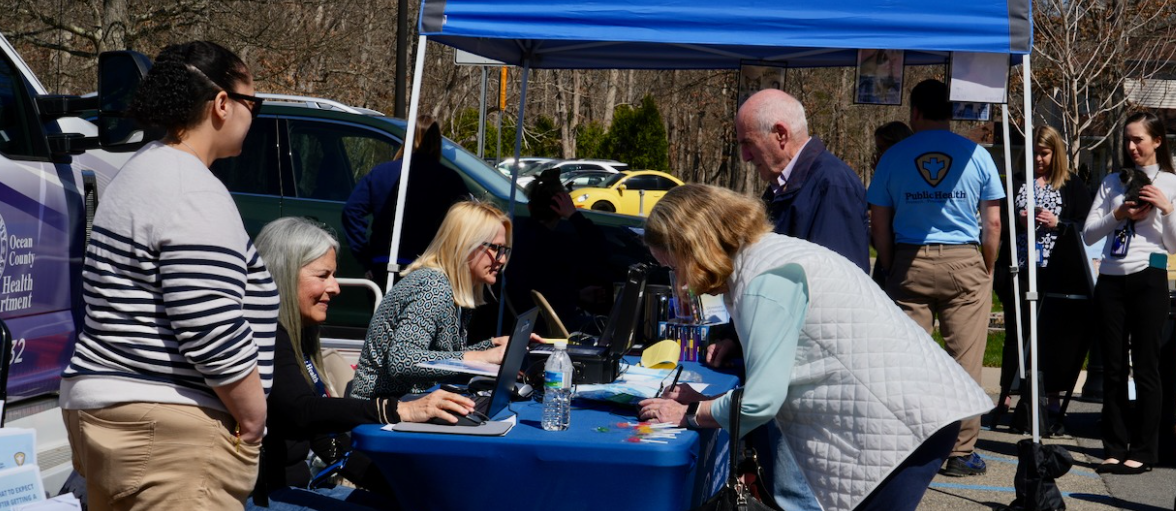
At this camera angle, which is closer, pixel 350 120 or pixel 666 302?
pixel 666 302

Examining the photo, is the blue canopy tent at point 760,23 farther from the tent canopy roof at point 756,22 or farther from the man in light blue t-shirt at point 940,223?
the man in light blue t-shirt at point 940,223

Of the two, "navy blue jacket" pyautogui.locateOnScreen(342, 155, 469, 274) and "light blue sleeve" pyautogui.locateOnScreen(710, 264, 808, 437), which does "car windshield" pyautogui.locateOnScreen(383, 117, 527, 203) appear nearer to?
"navy blue jacket" pyautogui.locateOnScreen(342, 155, 469, 274)

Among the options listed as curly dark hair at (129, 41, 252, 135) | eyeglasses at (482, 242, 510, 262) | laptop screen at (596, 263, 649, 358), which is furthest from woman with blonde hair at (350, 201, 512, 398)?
curly dark hair at (129, 41, 252, 135)

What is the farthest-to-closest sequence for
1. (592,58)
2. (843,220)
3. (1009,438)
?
(592,58) < (1009,438) < (843,220)

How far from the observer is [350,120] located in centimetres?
850

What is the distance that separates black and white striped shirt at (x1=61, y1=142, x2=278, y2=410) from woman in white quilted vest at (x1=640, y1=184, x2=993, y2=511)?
1.09 m

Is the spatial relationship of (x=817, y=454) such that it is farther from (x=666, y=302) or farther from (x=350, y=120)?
(x=350, y=120)

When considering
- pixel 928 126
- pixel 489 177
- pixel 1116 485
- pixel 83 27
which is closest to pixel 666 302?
pixel 928 126

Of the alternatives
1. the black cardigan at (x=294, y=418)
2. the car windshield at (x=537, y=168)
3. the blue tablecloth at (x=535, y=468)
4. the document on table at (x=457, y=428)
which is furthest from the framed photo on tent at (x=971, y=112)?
the car windshield at (x=537, y=168)

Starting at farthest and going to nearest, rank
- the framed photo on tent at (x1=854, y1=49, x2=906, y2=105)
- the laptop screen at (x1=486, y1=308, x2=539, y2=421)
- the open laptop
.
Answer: the framed photo on tent at (x1=854, y1=49, x2=906, y2=105) < the open laptop < the laptop screen at (x1=486, y1=308, x2=539, y2=421)

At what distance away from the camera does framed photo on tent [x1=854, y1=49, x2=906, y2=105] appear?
5.39 meters

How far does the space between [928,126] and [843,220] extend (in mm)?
1469

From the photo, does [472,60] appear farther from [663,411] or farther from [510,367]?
[663,411]

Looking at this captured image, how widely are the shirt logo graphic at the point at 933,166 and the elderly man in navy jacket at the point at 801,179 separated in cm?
101
